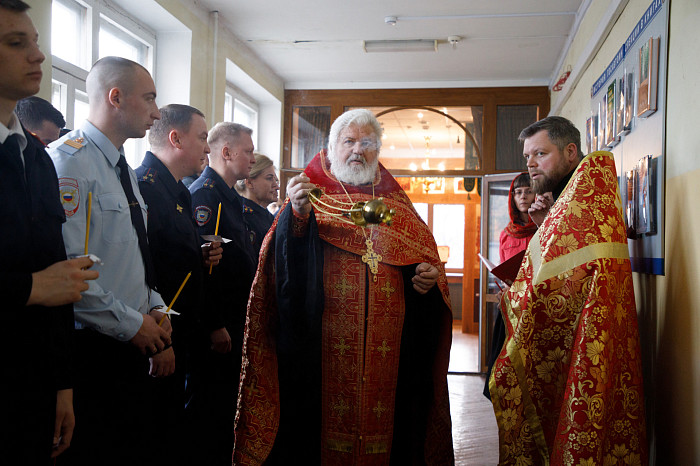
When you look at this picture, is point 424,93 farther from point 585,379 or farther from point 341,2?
point 585,379

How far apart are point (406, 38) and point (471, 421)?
4.21 meters

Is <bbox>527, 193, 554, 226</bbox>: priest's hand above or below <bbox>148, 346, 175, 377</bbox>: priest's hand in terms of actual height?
above

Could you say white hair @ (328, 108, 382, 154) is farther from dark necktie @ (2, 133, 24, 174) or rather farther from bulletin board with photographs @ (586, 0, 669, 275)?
dark necktie @ (2, 133, 24, 174)

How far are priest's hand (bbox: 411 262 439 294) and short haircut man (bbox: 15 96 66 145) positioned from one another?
1.81m

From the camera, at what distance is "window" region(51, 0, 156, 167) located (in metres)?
4.36

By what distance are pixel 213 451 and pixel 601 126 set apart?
3.10 metres

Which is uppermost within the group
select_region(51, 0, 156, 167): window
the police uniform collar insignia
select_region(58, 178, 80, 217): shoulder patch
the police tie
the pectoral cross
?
select_region(51, 0, 156, 167): window

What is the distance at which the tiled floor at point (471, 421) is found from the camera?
3.87 m

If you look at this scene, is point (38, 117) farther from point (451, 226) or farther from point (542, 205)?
point (451, 226)

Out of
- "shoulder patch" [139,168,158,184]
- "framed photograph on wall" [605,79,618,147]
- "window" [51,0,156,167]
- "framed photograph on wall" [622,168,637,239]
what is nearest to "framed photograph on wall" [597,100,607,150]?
"framed photograph on wall" [605,79,618,147]

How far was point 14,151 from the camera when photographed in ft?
4.65

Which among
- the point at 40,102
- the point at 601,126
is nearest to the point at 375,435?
the point at 40,102

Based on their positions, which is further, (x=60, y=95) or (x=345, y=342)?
(x=60, y=95)

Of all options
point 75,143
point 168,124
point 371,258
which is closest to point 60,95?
point 168,124
